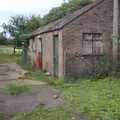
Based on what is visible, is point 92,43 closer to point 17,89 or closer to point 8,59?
point 17,89

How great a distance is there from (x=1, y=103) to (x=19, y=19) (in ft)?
140

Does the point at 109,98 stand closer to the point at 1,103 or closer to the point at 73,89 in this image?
the point at 73,89

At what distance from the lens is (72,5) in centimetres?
3478

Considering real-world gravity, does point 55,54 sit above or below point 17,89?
above

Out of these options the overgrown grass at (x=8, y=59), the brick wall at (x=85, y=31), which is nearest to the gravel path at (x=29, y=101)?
the brick wall at (x=85, y=31)

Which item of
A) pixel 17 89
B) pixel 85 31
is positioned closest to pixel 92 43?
pixel 85 31

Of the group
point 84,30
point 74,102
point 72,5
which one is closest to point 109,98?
point 74,102

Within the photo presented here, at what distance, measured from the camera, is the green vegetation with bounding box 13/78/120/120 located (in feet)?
31.3

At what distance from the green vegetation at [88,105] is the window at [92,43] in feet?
13.1

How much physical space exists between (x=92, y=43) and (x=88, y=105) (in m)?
8.08

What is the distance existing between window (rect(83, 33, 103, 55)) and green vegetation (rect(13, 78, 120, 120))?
3989mm

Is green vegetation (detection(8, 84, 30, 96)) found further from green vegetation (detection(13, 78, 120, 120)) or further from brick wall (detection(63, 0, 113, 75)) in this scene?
brick wall (detection(63, 0, 113, 75))

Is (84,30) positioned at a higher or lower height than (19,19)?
lower

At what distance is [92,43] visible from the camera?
18.4 m
